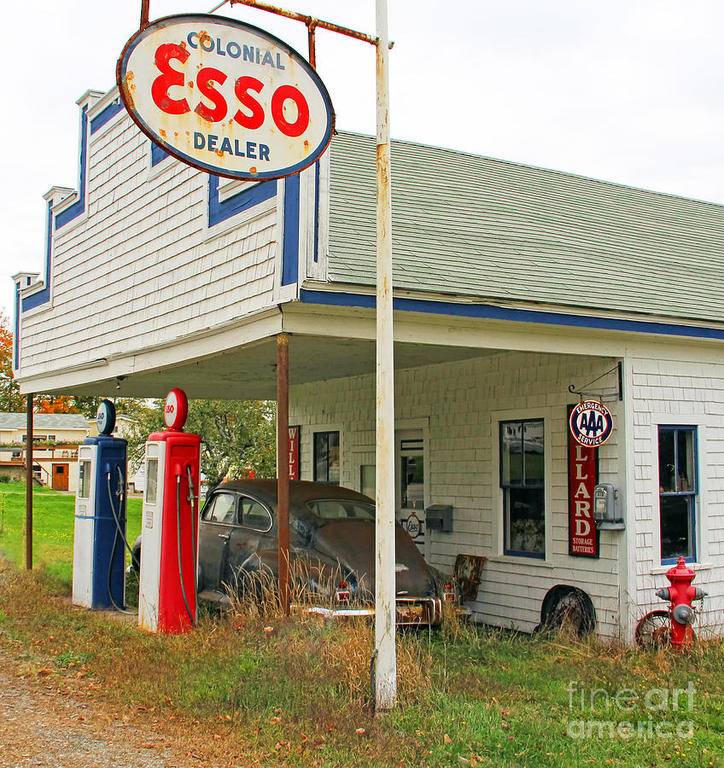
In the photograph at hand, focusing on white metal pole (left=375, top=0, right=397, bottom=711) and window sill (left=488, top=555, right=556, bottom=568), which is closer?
white metal pole (left=375, top=0, right=397, bottom=711)

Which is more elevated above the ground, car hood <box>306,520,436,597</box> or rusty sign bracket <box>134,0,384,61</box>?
rusty sign bracket <box>134,0,384,61</box>

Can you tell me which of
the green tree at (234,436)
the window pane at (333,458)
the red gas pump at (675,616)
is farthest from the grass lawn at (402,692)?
the green tree at (234,436)

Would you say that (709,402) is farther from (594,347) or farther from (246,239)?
(246,239)

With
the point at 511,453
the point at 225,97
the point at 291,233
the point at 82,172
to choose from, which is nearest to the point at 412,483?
the point at 511,453

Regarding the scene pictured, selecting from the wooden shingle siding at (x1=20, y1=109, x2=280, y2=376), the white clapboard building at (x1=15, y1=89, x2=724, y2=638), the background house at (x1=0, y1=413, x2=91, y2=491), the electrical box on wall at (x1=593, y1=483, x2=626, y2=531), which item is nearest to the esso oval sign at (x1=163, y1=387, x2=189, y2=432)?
the white clapboard building at (x1=15, y1=89, x2=724, y2=638)

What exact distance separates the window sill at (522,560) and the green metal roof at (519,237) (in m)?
3.02

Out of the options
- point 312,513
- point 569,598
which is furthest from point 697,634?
point 312,513

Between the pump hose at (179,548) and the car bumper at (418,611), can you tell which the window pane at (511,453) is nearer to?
the car bumper at (418,611)

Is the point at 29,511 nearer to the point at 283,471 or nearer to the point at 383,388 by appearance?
the point at 283,471

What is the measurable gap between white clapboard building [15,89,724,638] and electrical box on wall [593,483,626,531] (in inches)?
1.9

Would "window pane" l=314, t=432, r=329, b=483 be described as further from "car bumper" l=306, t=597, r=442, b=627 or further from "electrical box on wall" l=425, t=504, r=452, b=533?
"car bumper" l=306, t=597, r=442, b=627

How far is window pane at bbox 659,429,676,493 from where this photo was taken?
10852mm

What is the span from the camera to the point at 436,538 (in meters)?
12.6

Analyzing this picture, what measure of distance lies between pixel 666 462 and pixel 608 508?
129 centimetres
